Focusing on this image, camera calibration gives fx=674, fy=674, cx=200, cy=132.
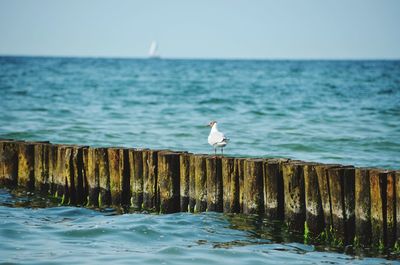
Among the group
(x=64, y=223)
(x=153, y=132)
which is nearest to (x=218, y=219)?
(x=64, y=223)

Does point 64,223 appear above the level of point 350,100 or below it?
below

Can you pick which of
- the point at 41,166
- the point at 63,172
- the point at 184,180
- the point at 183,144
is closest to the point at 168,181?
the point at 184,180

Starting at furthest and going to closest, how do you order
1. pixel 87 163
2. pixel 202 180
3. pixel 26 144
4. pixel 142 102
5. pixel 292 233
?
pixel 142 102 → pixel 26 144 → pixel 87 163 → pixel 202 180 → pixel 292 233

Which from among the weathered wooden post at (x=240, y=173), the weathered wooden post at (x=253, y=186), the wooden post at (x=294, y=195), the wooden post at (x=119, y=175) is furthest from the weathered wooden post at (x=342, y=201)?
the wooden post at (x=119, y=175)

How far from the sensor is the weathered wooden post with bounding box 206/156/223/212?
29.5 feet

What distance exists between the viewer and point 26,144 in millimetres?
10805

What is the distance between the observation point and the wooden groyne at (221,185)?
7867 mm

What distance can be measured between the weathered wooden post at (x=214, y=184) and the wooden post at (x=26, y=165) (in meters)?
3.24

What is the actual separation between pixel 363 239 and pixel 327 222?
1.63 feet

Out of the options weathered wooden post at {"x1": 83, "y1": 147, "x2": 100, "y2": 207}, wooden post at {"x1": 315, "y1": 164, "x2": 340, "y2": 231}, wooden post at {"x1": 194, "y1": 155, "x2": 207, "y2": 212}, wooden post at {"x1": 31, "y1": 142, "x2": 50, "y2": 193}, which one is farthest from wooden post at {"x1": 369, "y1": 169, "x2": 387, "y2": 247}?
wooden post at {"x1": 31, "y1": 142, "x2": 50, "y2": 193}

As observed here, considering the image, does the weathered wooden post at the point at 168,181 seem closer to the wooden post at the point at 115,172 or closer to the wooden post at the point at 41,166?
the wooden post at the point at 115,172

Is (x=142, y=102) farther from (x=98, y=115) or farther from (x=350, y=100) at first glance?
(x=350, y=100)

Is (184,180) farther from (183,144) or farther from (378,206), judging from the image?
(183,144)

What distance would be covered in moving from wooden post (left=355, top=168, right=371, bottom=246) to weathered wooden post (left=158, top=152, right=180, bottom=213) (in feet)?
8.48
